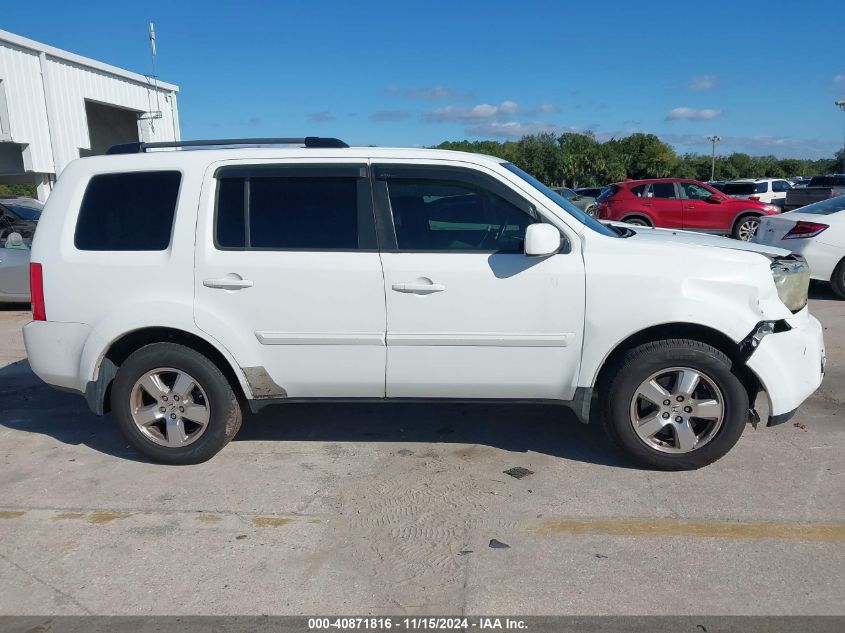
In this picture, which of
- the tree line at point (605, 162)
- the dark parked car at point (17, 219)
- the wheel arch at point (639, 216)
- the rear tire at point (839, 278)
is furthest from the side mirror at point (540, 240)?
the tree line at point (605, 162)

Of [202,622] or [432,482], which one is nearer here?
[202,622]

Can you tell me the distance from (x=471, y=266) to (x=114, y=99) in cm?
2454

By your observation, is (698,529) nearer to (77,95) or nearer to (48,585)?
(48,585)

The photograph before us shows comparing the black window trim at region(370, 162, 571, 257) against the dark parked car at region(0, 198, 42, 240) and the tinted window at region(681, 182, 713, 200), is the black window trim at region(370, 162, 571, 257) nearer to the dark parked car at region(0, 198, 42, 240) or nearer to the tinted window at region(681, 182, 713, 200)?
the dark parked car at region(0, 198, 42, 240)

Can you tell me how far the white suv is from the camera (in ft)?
12.9

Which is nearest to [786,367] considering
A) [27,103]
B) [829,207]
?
[829,207]

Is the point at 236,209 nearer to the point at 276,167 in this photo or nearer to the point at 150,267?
the point at 276,167

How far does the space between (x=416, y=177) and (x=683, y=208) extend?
1395cm

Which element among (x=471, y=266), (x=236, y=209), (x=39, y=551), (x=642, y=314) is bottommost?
(x=39, y=551)

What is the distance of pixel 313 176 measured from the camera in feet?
13.6

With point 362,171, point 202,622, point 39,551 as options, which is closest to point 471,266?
point 362,171

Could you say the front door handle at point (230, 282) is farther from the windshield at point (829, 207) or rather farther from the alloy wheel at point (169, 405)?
the windshield at point (829, 207)

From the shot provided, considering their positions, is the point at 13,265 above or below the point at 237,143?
below

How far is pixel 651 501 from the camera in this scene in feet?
12.4
